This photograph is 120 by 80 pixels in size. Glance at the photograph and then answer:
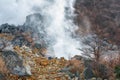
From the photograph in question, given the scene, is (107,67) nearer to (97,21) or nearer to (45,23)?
(45,23)

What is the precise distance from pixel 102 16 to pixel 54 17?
5120 millimetres

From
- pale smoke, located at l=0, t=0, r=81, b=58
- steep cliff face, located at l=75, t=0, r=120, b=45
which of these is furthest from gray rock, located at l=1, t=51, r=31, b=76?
steep cliff face, located at l=75, t=0, r=120, b=45

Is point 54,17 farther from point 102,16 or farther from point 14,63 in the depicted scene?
point 14,63

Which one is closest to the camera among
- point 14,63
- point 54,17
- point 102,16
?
point 14,63

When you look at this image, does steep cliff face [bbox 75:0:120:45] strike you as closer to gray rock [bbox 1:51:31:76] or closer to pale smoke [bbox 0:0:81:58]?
pale smoke [bbox 0:0:81:58]

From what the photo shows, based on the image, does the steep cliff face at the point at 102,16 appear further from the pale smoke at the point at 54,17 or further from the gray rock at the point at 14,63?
the gray rock at the point at 14,63

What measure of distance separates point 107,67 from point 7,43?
680 centimetres

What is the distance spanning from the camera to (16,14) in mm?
28891

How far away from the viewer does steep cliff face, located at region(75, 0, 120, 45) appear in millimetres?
29528

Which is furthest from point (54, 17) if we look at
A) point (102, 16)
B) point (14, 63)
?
point (14, 63)

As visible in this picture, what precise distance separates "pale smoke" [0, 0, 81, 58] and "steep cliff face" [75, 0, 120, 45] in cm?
117

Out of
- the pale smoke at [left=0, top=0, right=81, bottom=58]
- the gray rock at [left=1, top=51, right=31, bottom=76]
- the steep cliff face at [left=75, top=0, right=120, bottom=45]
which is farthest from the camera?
the steep cliff face at [left=75, top=0, right=120, bottom=45]

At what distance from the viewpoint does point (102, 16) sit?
1231 inches

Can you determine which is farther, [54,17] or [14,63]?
[54,17]
